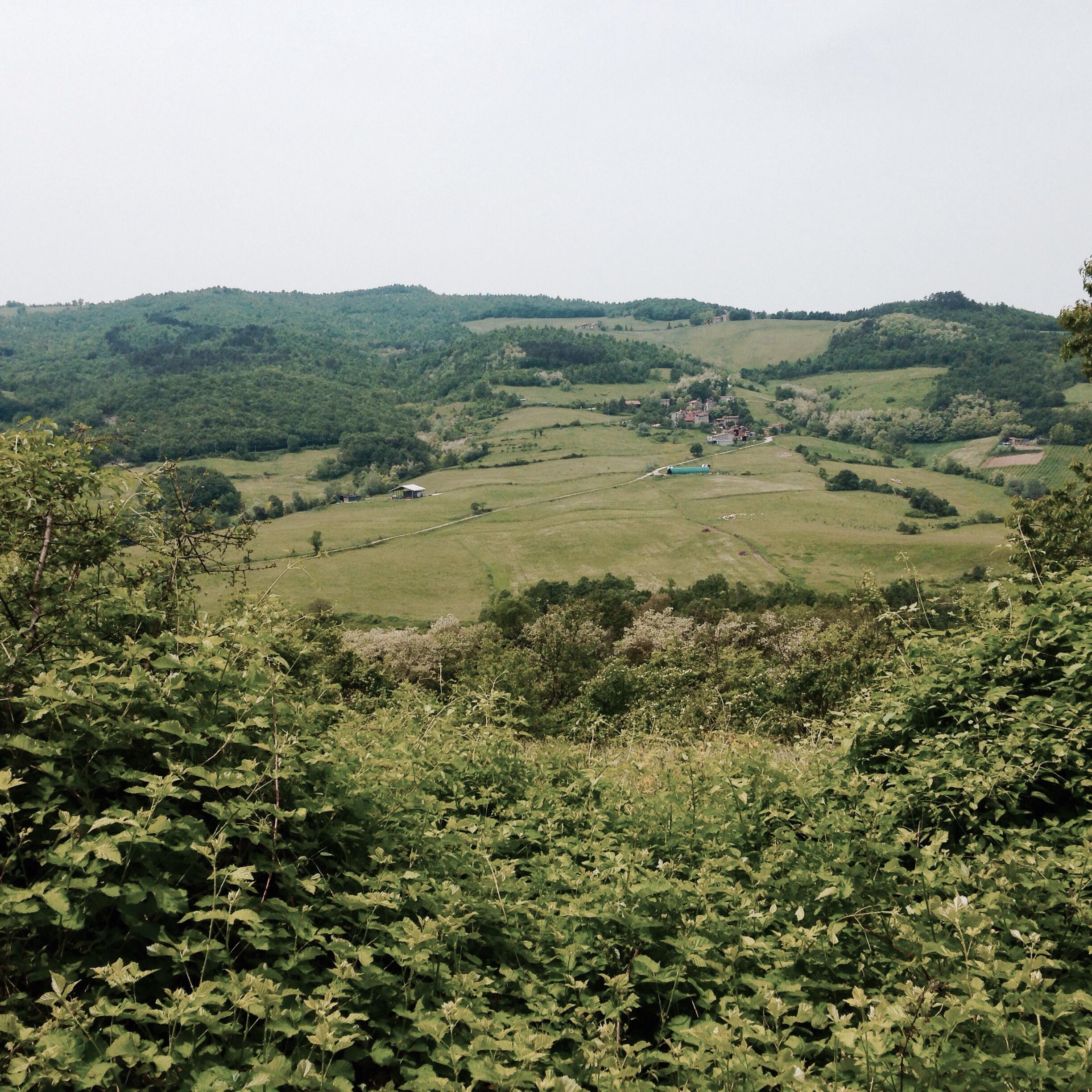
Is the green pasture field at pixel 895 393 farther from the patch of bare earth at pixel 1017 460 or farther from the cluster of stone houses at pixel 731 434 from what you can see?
the patch of bare earth at pixel 1017 460

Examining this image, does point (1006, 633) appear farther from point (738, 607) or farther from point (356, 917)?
point (738, 607)

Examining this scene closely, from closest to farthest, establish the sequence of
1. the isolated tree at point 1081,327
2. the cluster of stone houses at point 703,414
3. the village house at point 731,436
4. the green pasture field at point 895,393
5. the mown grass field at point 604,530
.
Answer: the isolated tree at point 1081,327 → the mown grass field at point 604,530 → the village house at point 731,436 → the cluster of stone houses at point 703,414 → the green pasture field at point 895,393

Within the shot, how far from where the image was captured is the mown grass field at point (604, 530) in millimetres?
84688

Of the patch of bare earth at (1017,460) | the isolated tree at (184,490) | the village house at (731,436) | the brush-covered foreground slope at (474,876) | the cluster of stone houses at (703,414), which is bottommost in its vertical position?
the brush-covered foreground slope at (474,876)

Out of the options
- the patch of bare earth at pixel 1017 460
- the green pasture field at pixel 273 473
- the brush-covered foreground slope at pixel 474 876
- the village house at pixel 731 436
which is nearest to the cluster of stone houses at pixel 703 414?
the village house at pixel 731 436

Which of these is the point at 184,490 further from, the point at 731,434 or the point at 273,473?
the point at 731,434

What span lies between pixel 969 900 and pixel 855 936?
67 cm

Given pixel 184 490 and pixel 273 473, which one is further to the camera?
pixel 273 473

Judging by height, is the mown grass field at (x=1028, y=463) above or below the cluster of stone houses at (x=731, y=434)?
below

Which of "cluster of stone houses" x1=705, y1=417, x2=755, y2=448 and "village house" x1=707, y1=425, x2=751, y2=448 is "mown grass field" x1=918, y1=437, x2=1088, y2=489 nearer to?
"cluster of stone houses" x1=705, y1=417, x2=755, y2=448

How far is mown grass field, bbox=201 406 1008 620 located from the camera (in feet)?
278

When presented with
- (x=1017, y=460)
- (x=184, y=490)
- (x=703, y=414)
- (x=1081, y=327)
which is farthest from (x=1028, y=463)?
(x=184, y=490)

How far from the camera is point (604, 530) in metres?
103

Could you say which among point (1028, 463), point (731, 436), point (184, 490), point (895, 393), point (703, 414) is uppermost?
point (895, 393)
